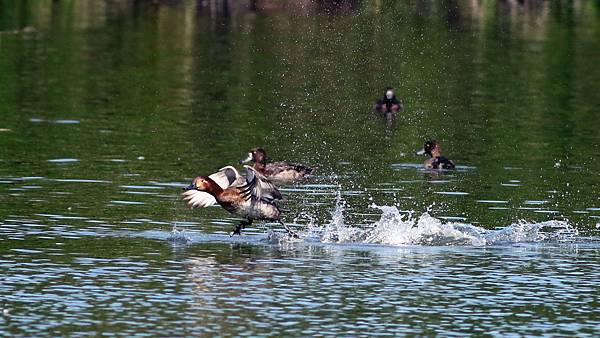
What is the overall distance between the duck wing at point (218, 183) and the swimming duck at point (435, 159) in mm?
8326

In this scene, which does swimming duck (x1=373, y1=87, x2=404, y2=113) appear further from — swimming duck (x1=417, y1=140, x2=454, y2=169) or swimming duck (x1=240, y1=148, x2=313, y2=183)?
swimming duck (x1=240, y1=148, x2=313, y2=183)

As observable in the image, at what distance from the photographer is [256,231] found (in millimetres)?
20906

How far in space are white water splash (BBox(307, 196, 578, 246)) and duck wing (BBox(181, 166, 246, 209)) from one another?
1309 mm

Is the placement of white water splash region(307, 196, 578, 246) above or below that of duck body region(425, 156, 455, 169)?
below

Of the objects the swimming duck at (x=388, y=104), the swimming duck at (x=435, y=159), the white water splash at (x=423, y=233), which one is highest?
the swimming duck at (x=388, y=104)

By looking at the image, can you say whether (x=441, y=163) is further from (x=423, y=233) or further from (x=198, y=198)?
(x=198, y=198)

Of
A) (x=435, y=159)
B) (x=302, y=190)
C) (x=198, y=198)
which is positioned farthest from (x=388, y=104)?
(x=198, y=198)

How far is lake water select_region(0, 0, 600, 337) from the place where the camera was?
1530 cm

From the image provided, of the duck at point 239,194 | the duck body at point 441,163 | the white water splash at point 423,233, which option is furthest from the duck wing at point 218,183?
the duck body at point 441,163

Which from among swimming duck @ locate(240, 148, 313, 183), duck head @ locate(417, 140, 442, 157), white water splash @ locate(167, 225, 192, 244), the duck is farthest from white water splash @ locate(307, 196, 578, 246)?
duck head @ locate(417, 140, 442, 157)

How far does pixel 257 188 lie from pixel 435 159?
8.70 m

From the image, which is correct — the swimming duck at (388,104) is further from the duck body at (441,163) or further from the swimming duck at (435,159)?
the duck body at (441,163)

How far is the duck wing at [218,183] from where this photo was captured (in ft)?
65.4

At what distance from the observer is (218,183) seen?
19969 millimetres
